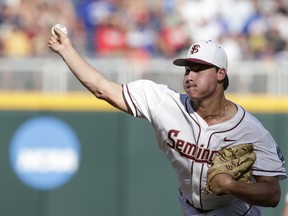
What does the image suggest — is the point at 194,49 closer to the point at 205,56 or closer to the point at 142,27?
the point at 205,56

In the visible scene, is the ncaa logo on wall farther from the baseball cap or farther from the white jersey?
the baseball cap

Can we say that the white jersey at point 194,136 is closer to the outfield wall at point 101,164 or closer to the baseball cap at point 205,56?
the baseball cap at point 205,56

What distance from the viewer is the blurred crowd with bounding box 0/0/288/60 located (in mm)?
12758

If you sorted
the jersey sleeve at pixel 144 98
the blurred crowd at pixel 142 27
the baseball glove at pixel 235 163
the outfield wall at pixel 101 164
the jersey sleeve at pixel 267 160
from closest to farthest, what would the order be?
1. the baseball glove at pixel 235 163
2. the jersey sleeve at pixel 267 160
3. the jersey sleeve at pixel 144 98
4. the outfield wall at pixel 101 164
5. the blurred crowd at pixel 142 27

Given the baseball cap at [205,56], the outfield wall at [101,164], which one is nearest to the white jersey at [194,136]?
the baseball cap at [205,56]

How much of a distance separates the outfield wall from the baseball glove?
611 cm

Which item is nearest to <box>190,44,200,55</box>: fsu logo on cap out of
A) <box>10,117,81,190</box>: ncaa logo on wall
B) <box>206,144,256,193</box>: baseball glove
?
<box>206,144,256,193</box>: baseball glove

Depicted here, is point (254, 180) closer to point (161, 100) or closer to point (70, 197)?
point (161, 100)

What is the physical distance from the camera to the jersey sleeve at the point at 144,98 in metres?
6.44

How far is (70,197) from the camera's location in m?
12.3

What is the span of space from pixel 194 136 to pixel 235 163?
533 millimetres

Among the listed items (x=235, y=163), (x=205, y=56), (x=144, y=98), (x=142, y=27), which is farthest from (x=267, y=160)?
(x=142, y=27)

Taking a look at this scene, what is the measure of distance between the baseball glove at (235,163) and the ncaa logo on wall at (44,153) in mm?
6465

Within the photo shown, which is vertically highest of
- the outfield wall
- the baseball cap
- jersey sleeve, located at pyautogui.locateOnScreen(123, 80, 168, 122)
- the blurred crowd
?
the blurred crowd
